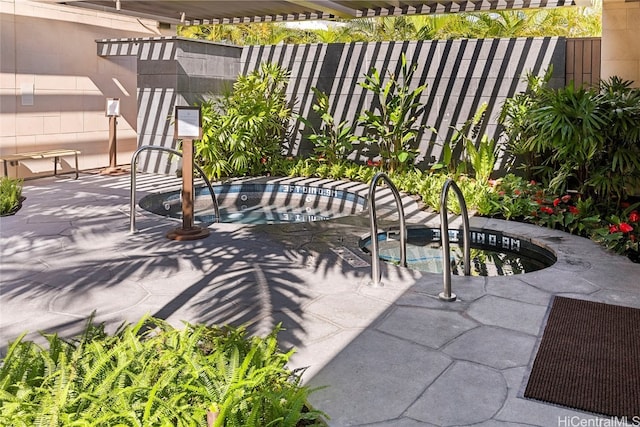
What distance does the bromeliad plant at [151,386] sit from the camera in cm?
228

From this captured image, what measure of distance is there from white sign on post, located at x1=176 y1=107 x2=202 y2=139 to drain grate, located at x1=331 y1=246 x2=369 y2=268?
1.91m

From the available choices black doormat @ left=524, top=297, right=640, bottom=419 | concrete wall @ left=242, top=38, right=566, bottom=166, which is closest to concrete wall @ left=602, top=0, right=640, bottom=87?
A: concrete wall @ left=242, top=38, right=566, bottom=166

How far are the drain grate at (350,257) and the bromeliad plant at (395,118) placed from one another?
3945mm

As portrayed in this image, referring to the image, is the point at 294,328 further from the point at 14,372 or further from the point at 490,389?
the point at 14,372

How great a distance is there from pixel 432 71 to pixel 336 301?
21.8 ft

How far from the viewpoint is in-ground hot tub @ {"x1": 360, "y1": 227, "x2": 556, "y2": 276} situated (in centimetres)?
583

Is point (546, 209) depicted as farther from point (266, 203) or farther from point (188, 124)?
point (266, 203)

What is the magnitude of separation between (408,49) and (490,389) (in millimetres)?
8033

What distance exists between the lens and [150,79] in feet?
34.3

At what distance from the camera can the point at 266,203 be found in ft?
31.0

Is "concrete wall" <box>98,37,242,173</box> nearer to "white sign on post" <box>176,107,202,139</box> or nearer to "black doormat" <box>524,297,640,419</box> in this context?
"white sign on post" <box>176,107,202,139</box>

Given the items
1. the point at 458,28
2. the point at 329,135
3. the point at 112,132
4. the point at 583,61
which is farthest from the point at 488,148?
the point at 458,28

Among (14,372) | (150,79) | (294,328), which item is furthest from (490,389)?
(150,79)

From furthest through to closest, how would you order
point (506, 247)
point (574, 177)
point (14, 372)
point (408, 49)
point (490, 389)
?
point (408, 49)
point (574, 177)
point (506, 247)
point (490, 389)
point (14, 372)
